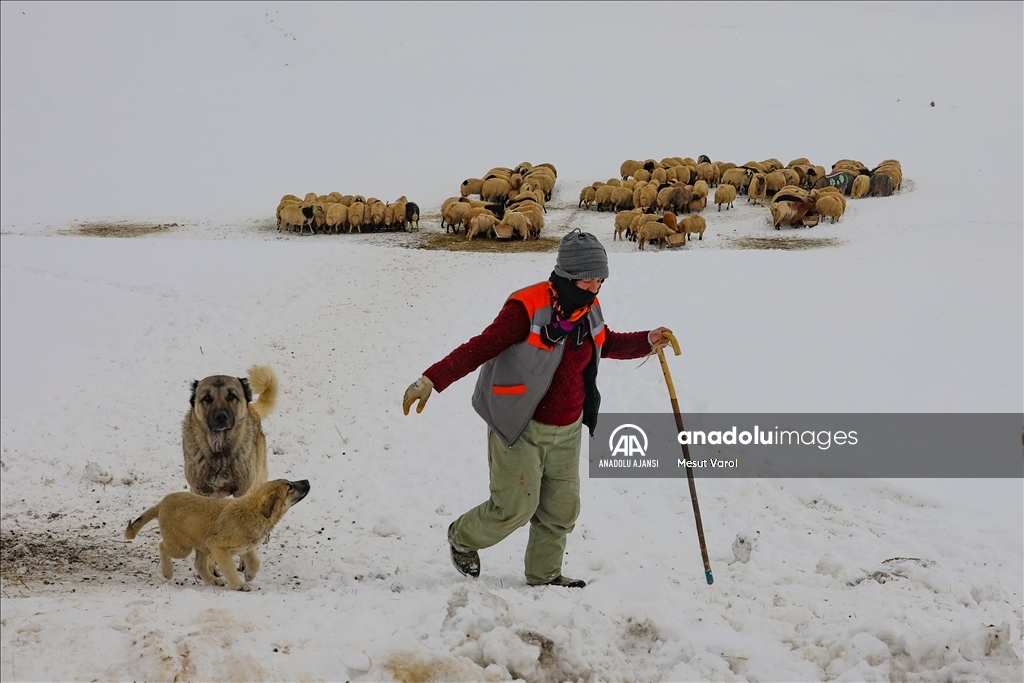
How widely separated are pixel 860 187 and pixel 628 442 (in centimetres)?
1588

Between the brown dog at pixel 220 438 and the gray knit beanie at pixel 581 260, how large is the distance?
7.71 ft

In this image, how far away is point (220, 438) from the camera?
16.3ft

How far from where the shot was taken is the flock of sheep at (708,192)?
52.4 feet

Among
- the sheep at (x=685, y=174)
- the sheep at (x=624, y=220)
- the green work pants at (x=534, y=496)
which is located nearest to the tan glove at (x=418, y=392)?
the green work pants at (x=534, y=496)

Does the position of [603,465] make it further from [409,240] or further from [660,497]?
[409,240]

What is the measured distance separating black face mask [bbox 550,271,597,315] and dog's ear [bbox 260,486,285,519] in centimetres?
189

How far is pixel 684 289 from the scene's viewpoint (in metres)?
11.3

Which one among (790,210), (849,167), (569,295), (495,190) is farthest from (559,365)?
(849,167)

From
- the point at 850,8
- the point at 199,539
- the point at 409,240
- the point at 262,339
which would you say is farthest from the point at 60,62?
the point at 850,8

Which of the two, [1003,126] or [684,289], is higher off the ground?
[1003,126]

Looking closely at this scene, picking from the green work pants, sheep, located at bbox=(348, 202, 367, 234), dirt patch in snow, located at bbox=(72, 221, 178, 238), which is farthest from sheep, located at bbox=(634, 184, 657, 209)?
the green work pants

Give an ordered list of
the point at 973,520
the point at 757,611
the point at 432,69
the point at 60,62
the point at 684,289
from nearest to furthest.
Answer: the point at 757,611, the point at 973,520, the point at 684,289, the point at 60,62, the point at 432,69

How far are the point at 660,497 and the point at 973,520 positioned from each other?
2224mm

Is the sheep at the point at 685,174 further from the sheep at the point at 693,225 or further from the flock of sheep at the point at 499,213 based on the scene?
the sheep at the point at 693,225
